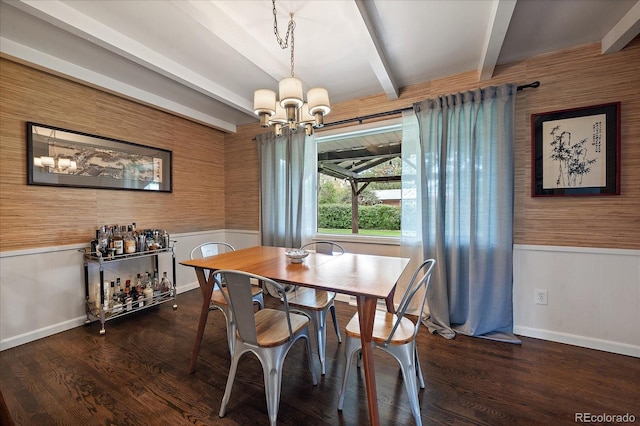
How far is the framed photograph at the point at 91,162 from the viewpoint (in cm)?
235

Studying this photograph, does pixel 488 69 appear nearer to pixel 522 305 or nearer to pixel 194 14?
pixel 522 305

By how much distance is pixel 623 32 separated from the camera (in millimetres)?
1820

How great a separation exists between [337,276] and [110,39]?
2456 mm

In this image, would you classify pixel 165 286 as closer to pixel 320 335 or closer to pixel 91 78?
pixel 320 335

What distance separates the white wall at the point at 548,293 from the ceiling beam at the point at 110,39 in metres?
1.92

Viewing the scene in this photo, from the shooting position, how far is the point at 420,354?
2.08 meters

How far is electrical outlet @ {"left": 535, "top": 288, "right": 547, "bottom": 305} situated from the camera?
2.29 metres

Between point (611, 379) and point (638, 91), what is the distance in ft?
7.10

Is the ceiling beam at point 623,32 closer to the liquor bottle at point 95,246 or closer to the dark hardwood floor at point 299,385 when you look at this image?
the dark hardwood floor at point 299,385

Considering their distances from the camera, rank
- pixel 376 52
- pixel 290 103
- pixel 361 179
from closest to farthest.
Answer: pixel 290 103 < pixel 376 52 < pixel 361 179

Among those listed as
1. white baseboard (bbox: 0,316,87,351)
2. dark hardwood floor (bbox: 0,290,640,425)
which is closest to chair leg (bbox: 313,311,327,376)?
dark hardwood floor (bbox: 0,290,640,425)

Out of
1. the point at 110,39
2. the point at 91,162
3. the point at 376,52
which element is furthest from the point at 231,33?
the point at 91,162

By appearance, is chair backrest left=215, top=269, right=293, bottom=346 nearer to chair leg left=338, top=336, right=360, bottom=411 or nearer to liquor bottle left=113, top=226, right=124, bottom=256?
chair leg left=338, top=336, right=360, bottom=411

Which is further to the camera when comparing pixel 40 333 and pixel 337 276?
pixel 40 333
